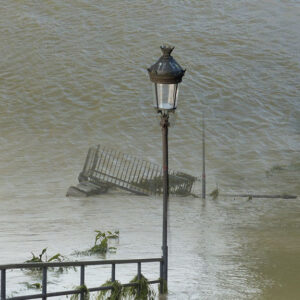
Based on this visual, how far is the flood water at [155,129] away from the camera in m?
20.4

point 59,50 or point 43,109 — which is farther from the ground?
point 59,50

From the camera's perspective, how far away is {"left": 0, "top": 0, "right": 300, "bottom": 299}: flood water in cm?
2041

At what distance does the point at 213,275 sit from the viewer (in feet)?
52.9

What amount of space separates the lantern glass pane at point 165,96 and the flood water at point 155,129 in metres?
3.81

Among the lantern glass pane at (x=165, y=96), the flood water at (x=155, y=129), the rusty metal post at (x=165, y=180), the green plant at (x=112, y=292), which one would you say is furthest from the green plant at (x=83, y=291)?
the flood water at (x=155, y=129)

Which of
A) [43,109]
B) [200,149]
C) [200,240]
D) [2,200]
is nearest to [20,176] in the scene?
[2,200]

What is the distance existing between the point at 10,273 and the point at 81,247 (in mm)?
5514

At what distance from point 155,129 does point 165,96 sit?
34190mm

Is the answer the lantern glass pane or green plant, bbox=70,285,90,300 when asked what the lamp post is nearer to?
the lantern glass pane

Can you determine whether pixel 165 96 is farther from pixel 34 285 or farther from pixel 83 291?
pixel 34 285

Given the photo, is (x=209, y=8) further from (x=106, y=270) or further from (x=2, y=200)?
(x=106, y=270)

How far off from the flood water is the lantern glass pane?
12.5ft

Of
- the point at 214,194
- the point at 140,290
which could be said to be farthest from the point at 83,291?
the point at 214,194

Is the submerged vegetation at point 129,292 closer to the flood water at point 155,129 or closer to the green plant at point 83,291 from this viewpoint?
the green plant at point 83,291
